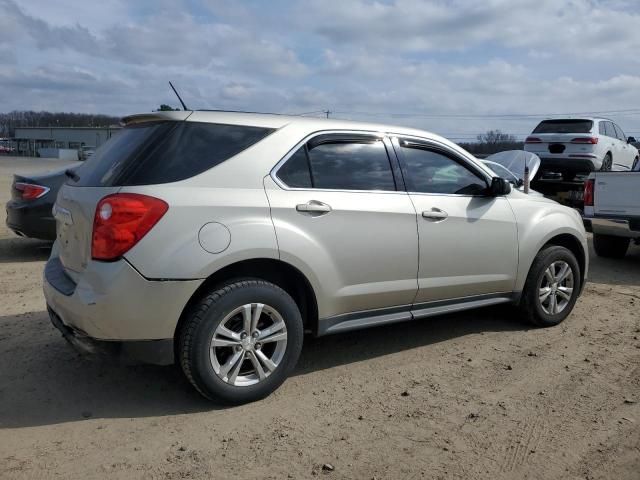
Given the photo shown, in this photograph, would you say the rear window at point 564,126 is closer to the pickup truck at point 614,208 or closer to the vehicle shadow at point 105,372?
the pickup truck at point 614,208

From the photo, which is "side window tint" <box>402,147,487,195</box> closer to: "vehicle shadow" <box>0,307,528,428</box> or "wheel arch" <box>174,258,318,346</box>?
"wheel arch" <box>174,258,318,346</box>

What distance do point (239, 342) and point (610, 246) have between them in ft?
24.1

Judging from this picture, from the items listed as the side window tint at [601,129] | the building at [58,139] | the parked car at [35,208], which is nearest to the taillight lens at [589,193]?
the side window tint at [601,129]

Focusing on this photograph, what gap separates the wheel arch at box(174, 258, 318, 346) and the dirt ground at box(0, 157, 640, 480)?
53 cm

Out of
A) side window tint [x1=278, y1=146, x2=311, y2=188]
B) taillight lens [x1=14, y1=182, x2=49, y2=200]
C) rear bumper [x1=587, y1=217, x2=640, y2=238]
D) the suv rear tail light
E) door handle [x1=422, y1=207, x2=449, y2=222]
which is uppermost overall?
the suv rear tail light

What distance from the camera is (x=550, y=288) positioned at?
5.23 m

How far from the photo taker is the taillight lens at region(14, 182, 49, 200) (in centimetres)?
766

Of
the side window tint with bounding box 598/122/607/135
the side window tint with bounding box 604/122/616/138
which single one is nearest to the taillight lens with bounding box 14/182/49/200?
the side window tint with bounding box 598/122/607/135

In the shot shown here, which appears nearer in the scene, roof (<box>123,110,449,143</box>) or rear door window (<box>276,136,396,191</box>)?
roof (<box>123,110,449,143</box>)

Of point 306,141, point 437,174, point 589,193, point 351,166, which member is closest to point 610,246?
point 589,193

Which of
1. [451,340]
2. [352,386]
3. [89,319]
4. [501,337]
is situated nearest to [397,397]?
[352,386]

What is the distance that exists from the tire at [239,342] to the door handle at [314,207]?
524mm

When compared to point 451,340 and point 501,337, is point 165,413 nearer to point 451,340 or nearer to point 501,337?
point 451,340

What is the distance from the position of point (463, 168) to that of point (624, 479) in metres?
2.59
